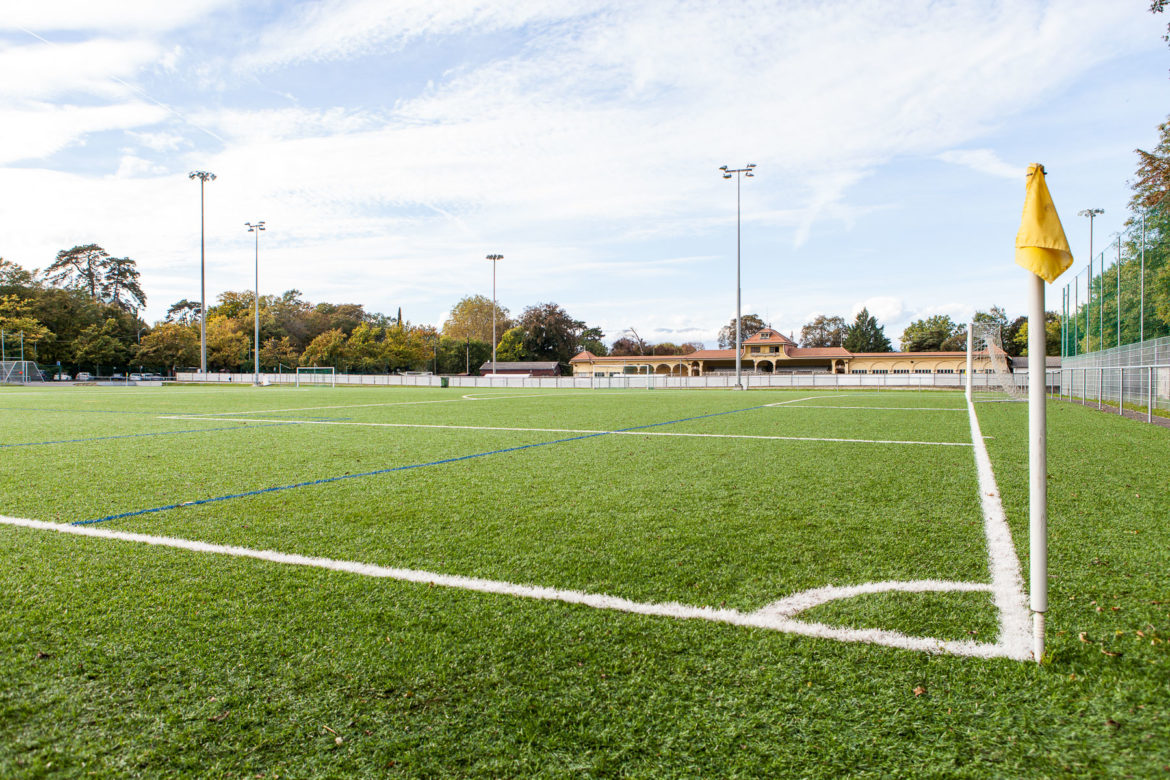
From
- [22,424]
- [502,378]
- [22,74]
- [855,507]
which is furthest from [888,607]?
[502,378]

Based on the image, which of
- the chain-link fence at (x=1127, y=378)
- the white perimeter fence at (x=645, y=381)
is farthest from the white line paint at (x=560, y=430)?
the white perimeter fence at (x=645, y=381)

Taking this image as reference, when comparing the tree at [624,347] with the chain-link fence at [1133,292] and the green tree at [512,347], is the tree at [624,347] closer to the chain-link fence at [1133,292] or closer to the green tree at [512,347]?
the green tree at [512,347]

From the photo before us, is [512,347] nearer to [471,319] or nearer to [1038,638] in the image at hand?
[471,319]

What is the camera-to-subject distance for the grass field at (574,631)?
62.0 inches

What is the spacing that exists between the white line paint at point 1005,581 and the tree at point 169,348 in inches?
2851

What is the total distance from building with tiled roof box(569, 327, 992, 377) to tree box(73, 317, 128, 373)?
146 feet

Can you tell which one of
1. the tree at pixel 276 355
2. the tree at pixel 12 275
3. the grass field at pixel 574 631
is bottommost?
the grass field at pixel 574 631

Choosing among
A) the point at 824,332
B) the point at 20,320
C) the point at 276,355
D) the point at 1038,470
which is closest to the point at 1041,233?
the point at 1038,470

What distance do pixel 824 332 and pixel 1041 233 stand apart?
350 feet

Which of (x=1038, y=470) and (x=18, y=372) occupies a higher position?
(x=18, y=372)

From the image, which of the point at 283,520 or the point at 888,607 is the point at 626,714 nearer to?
the point at 888,607

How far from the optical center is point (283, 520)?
3.82 m

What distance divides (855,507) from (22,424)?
12238mm

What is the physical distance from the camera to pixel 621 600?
2.52 m
